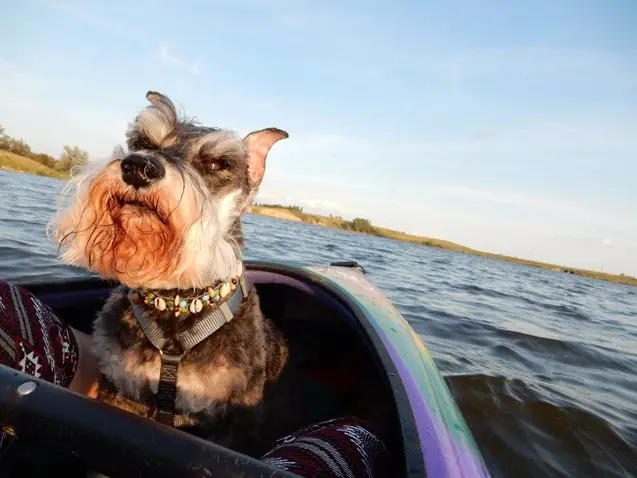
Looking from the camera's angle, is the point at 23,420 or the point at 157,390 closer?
the point at 23,420

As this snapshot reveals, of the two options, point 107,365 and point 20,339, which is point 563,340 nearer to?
point 107,365

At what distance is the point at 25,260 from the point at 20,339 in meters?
5.83

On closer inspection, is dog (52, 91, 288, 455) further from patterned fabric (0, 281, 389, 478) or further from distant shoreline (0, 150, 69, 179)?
distant shoreline (0, 150, 69, 179)

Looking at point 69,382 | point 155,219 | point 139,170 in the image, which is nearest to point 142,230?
point 155,219

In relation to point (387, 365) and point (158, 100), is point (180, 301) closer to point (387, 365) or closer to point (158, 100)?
point (387, 365)

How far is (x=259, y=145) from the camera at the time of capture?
10.0 feet

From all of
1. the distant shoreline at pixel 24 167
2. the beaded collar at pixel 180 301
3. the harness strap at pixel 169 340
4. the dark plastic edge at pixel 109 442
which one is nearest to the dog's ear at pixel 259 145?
the beaded collar at pixel 180 301

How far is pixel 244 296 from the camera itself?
2734 mm

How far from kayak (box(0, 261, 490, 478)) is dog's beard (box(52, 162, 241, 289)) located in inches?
38.7

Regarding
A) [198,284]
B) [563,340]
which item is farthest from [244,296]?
[563,340]

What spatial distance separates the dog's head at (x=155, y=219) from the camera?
7.00ft

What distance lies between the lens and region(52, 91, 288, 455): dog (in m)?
2.19

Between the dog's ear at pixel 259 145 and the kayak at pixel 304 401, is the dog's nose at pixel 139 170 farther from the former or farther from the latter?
the kayak at pixel 304 401

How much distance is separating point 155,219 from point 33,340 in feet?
2.82
